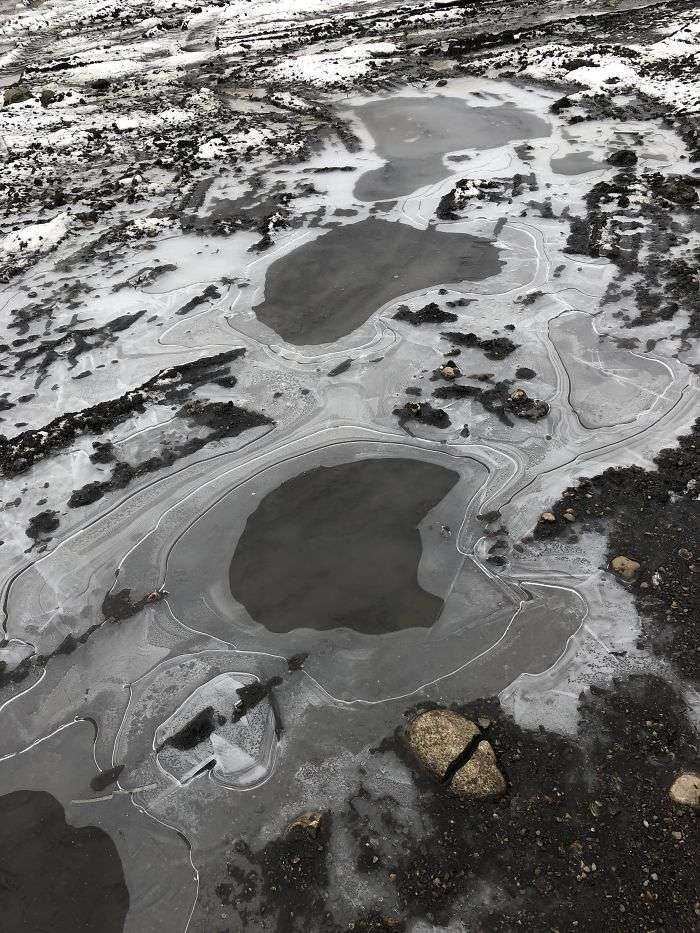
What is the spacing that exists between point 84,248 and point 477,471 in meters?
8.39

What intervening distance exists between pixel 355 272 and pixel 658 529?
19.8ft

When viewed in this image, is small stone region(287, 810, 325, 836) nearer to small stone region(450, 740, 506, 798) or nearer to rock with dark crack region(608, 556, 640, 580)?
small stone region(450, 740, 506, 798)

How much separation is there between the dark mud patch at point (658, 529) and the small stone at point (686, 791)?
814 mm

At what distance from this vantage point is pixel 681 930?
335 cm

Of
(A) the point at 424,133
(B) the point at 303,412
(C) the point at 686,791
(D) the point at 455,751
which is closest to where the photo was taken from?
(C) the point at 686,791

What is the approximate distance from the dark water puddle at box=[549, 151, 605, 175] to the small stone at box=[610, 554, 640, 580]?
8.98m

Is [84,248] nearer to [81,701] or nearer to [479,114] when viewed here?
[81,701]

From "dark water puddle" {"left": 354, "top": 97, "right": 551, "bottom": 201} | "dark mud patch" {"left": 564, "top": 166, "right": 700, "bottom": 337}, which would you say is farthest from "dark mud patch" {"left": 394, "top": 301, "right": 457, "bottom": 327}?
"dark water puddle" {"left": 354, "top": 97, "right": 551, "bottom": 201}

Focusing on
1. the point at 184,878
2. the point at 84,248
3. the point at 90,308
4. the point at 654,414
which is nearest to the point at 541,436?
the point at 654,414

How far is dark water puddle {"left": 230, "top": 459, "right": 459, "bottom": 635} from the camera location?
5.12 meters

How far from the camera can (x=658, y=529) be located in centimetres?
545

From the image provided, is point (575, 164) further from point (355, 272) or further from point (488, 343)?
point (488, 343)

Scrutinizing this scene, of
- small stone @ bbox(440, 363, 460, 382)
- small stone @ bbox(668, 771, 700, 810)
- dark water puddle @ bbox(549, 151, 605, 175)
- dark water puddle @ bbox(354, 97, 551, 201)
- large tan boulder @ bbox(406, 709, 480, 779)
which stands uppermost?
dark water puddle @ bbox(354, 97, 551, 201)

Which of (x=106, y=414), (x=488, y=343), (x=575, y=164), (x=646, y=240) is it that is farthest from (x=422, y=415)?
(x=575, y=164)
